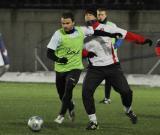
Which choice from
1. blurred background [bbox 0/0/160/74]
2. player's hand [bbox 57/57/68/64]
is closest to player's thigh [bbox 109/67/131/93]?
player's hand [bbox 57/57/68/64]

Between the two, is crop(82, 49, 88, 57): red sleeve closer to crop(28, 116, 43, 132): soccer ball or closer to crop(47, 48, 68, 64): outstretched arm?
crop(47, 48, 68, 64): outstretched arm

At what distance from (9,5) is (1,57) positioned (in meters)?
19.2

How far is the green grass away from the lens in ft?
41.3

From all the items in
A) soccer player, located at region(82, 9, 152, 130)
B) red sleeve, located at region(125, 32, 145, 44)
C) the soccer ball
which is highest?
red sleeve, located at region(125, 32, 145, 44)

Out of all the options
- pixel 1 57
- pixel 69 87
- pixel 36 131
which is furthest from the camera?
pixel 69 87

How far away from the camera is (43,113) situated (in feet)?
51.3

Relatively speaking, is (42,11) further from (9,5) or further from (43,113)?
(43,113)

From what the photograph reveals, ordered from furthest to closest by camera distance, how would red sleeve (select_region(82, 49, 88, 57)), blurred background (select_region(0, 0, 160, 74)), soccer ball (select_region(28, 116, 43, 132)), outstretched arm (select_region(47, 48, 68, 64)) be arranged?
blurred background (select_region(0, 0, 160, 74))
red sleeve (select_region(82, 49, 88, 57))
outstretched arm (select_region(47, 48, 68, 64))
soccer ball (select_region(28, 116, 43, 132))

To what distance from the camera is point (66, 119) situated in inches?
572

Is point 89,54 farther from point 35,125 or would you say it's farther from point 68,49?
point 35,125

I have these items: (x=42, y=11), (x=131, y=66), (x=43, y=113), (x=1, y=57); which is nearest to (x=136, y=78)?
(x=131, y=66)

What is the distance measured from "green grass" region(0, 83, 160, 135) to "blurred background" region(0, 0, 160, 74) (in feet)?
15.9

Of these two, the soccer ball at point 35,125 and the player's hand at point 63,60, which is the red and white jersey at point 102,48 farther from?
the soccer ball at point 35,125

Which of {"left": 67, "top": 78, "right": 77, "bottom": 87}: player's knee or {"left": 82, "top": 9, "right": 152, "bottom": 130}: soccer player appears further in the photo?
{"left": 67, "top": 78, "right": 77, "bottom": 87}: player's knee
